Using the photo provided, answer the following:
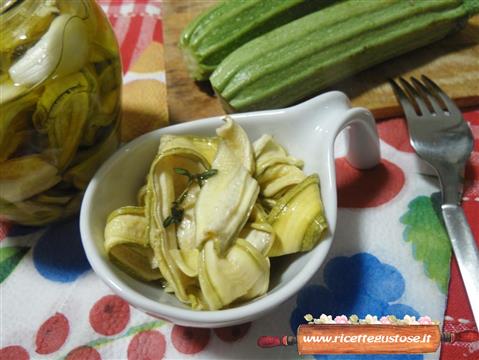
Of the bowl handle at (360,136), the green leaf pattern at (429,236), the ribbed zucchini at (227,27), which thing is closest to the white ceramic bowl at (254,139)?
the bowl handle at (360,136)

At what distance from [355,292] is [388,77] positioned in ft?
1.55

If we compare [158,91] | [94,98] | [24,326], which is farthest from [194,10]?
[24,326]

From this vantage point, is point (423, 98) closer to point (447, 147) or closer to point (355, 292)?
point (447, 147)

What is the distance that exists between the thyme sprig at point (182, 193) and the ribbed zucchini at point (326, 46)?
29 centimetres

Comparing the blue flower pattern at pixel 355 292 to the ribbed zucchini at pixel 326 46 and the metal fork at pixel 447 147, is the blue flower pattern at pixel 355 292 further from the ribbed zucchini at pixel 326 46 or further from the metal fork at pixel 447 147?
the ribbed zucchini at pixel 326 46

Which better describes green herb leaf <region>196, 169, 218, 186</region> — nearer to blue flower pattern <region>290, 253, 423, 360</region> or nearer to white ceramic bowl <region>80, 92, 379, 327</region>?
white ceramic bowl <region>80, 92, 379, 327</region>

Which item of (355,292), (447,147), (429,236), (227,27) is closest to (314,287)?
(355,292)

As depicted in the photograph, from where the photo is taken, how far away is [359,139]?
0.83 metres

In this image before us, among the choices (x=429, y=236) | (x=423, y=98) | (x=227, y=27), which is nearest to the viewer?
(x=429, y=236)

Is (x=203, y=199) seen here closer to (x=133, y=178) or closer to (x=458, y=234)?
(x=133, y=178)

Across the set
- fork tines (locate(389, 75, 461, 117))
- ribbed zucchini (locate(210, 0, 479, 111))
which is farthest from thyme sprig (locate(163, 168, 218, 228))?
fork tines (locate(389, 75, 461, 117))

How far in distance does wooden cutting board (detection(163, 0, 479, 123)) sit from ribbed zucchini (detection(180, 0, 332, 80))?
4 cm

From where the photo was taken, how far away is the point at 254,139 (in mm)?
777

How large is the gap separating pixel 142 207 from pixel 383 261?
1.14ft
